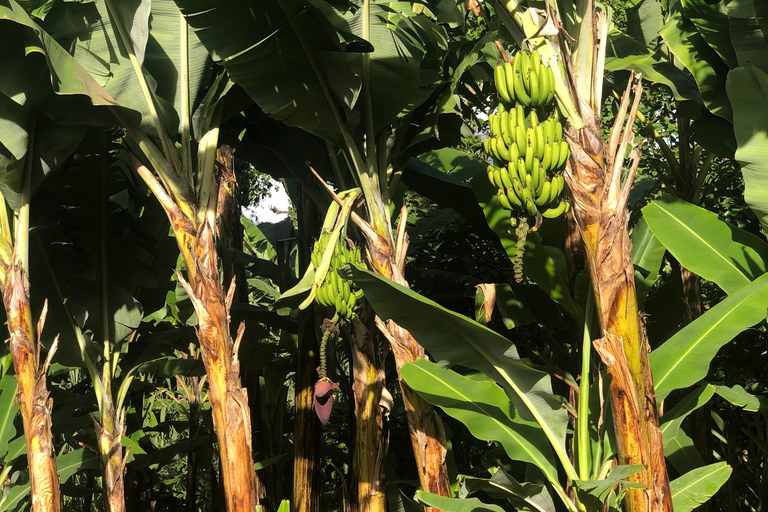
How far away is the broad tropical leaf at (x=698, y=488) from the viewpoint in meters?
2.91

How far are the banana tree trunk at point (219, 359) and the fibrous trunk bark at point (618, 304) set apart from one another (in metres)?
1.77

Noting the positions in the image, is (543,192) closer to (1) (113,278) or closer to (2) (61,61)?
(2) (61,61)

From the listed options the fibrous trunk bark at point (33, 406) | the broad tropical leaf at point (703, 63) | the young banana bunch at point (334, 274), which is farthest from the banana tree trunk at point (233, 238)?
the broad tropical leaf at point (703, 63)

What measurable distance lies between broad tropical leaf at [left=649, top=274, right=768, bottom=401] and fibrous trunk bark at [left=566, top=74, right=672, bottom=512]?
0.84ft

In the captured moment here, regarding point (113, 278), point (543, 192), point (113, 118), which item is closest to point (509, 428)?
point (543, 192)

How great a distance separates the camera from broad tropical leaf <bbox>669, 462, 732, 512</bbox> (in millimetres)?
2908

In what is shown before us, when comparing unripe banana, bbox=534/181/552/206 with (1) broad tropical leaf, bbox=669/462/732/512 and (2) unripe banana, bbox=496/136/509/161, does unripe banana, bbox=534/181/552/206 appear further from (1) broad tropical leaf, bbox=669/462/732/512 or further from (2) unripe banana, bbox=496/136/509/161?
(1) broad tropical leaf, bbox=669/462/732/512

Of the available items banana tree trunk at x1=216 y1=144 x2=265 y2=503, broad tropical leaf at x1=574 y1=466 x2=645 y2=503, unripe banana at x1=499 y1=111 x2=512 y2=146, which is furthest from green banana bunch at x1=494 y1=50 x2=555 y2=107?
banana tree trunk at x1=216 y1=144 x2=265 y2=503

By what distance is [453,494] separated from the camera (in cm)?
405

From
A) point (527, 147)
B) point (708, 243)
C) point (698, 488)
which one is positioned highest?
point (527, 147)

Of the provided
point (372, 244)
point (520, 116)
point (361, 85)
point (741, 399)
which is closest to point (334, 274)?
point (372, 244)

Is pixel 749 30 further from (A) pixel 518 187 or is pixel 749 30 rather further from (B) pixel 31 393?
(B) pixel 31 393

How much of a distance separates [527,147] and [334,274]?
1125 millimetres

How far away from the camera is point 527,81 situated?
289cm
